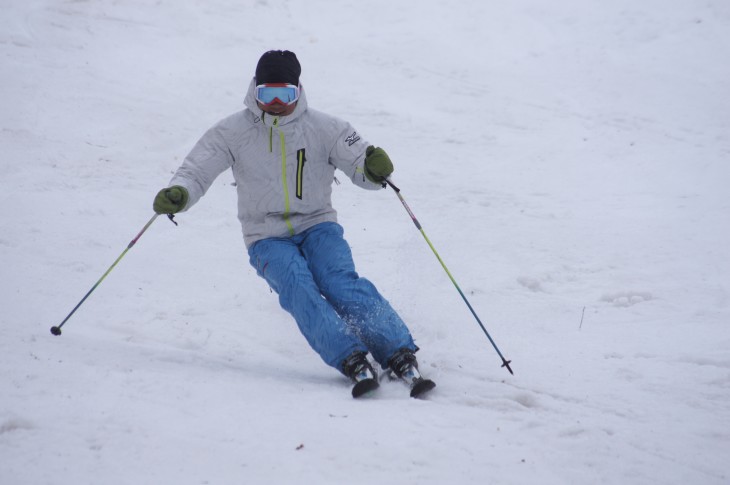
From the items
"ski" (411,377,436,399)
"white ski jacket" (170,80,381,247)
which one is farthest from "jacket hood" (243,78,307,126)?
"ski" (411,377,436,399)

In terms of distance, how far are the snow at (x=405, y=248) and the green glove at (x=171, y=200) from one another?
86cm

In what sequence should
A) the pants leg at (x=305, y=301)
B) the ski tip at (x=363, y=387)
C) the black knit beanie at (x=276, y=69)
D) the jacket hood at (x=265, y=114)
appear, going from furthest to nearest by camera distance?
the jacket hood at (x=265, y=114)
the black knit beanie at (x=276, y=69)
the pants leg at (x=305, y=301)
the ski tip at (x=363, y=387)

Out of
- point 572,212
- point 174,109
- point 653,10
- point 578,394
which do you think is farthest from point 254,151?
point 653,10

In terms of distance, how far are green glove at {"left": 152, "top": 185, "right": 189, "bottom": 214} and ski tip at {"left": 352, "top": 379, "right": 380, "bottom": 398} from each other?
1457mm

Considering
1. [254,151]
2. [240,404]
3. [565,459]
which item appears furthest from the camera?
[254,151]

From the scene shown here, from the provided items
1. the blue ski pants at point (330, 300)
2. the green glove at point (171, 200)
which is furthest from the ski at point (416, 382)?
the green glove at point (171, 200)

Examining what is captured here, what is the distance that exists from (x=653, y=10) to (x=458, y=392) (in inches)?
374

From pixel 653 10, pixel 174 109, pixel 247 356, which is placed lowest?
pixel 247 356

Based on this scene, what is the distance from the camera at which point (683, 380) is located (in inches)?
141

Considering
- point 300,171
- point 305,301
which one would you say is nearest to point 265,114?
point 300,171

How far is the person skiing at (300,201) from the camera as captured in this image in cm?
359

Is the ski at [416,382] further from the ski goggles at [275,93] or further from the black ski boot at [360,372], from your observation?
the ski goggles at [275,93]

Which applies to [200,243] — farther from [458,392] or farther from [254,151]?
[458,392]

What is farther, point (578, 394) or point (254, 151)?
point (254, 151)
